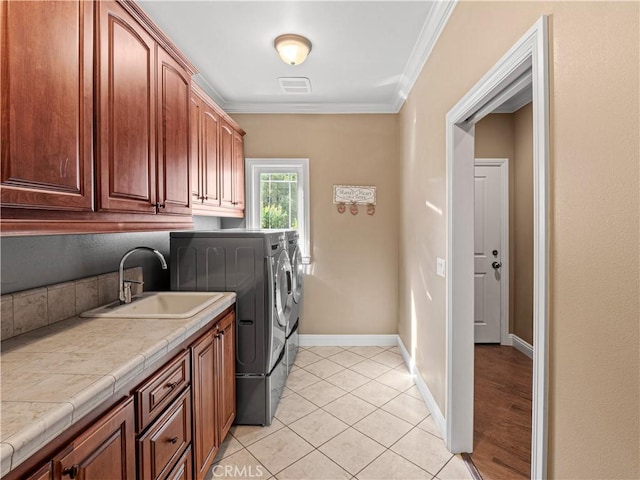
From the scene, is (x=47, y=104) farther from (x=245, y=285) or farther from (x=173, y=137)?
(x=245, y=285)

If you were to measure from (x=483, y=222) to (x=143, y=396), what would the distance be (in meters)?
3.62

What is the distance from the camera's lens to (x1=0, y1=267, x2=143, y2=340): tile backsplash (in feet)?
4.16

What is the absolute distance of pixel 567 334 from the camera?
0.94m

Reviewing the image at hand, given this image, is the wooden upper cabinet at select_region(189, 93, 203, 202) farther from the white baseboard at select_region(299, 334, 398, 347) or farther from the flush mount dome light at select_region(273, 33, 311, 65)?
the white baseboard at select_region(299, 334, 398, 347)

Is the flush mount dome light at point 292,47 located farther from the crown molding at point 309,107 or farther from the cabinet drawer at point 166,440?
the cabinet drawer at point 166,440

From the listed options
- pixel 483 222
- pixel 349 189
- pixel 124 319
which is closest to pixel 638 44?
pixel 124 319

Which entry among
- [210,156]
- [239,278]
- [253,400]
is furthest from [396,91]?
[253,400]

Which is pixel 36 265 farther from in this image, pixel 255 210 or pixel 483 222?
pixel 483 222

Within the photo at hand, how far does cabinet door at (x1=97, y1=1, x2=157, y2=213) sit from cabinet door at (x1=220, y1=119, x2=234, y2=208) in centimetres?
136

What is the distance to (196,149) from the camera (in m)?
2.47

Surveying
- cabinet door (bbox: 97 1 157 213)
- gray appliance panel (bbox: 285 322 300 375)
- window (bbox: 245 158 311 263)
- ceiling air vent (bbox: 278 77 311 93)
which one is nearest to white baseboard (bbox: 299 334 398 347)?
gray appliance panel (bbox: 285 322 300 375)

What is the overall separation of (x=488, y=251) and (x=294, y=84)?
2.79 meters
